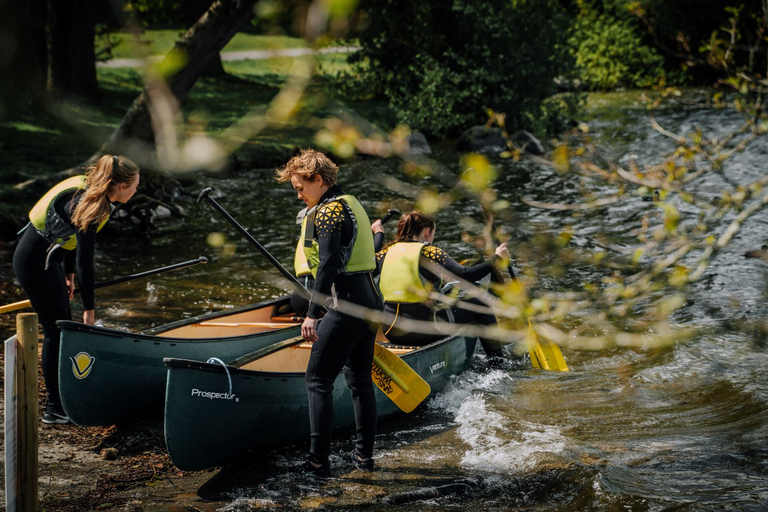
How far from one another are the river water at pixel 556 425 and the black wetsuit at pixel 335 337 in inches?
13.2

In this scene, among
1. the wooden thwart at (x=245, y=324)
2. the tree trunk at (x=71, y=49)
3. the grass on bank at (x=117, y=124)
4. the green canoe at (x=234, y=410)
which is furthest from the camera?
the tree trunk at (x=71, y=49)

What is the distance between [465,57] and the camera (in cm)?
1811

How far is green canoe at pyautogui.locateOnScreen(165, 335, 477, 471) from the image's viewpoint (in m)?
4.30

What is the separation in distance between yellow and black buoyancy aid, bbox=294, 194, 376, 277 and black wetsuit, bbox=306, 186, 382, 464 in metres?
0.03

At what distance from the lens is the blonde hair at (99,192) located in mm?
4598

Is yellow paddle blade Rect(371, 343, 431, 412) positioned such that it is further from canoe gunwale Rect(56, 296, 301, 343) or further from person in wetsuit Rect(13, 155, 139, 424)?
person in wetsuit Rect(13, 155, 139, 424)

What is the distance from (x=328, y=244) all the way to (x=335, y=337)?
51cm

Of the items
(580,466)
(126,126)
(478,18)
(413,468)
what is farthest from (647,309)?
(478,18)

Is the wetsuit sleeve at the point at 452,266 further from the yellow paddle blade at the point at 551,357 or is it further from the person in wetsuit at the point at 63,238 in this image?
the person in wetsuit at the point at 63,238

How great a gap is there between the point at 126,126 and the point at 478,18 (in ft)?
29.5

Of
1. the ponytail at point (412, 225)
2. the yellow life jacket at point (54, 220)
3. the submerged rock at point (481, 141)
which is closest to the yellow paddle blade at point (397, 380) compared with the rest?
the ponytail at point (412, 225)

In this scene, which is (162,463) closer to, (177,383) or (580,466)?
(177,383)

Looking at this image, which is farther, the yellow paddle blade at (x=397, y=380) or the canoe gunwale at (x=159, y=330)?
the yellow paddle blade at (x=397, y=380)

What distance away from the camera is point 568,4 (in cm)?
2812
